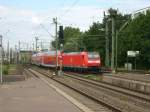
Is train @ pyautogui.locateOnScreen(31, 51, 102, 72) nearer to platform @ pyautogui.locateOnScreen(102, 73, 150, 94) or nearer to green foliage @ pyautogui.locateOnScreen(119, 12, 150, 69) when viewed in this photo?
green foliage @ pyautogui.locateOnScreen(119, 12, 150, 69)

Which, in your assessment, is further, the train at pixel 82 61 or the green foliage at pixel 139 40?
the green foliage at pixel 139 40

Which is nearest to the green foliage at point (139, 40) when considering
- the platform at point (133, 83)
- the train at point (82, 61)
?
the train at point (82, 61)

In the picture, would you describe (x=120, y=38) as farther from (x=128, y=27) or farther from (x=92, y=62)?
(x=92, y=62)

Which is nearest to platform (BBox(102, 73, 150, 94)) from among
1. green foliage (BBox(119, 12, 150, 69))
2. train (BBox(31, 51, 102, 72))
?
train (BBox(31, 51, 102, 72))

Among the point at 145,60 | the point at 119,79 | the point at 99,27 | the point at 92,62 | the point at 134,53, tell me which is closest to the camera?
the point at 119,79

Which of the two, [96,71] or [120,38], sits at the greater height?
[120,38]

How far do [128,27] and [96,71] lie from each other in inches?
927

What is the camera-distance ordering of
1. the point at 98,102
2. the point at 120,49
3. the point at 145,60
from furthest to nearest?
the point at 120,49 → the point at 145,60 → the point at 98,102

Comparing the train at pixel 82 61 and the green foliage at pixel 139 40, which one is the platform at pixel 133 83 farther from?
the green foliage at pixel 139 40

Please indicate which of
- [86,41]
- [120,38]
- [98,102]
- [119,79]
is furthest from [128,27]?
[98,102]

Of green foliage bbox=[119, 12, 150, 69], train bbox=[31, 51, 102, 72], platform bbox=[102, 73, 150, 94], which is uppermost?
green foliage bbox=[119, 12, 150, 69]

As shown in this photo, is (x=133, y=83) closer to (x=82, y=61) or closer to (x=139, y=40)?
(x=82, y=61)

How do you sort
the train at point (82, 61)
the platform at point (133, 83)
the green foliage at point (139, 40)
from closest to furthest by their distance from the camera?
1. the platform at point (133, 83)
2. the train at point (82, 61)
3. the green foliage at point (139, 40)

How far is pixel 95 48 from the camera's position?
334 ft
